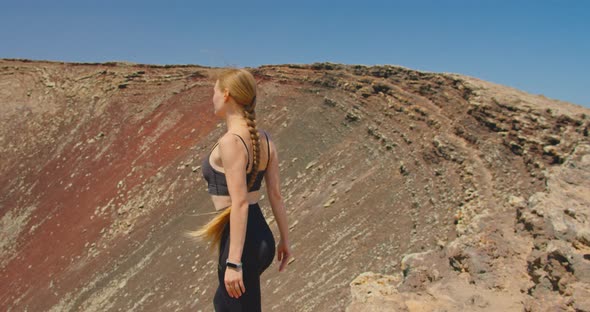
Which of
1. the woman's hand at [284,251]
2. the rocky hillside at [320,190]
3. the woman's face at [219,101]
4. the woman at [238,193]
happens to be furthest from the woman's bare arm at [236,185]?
the rocky hillside at [320,190]

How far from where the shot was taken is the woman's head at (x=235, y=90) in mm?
3352

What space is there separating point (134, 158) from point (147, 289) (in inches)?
338

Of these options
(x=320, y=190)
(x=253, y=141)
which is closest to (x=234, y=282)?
(x=253, y=141)

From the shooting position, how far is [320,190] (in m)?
14.1

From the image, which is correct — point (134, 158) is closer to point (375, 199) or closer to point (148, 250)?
point (148, 250)

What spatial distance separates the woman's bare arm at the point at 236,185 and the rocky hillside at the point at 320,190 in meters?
2.17

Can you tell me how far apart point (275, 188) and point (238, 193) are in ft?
1.90

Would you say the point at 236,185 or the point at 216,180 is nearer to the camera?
the point at 236,185

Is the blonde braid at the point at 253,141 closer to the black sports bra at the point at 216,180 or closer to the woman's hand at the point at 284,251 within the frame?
the black sports bra at the point at 216,180

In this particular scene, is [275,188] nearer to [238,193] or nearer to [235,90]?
[238,193]

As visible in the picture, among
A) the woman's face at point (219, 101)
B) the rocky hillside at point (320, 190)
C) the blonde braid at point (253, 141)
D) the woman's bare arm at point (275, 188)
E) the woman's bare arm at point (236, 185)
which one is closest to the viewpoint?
the woman's bare arm at point (236, 185)

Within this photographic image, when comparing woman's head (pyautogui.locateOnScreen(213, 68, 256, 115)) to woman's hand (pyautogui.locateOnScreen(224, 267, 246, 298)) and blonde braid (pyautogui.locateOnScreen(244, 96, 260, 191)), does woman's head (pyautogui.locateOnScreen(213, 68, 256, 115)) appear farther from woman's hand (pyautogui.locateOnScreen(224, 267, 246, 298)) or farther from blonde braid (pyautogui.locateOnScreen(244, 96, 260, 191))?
woman's hand (pyautogui.locateOnScreen(224, 267, 246, 298))

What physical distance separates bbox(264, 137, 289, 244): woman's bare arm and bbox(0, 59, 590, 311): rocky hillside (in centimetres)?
157

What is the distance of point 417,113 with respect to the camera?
1383cm
